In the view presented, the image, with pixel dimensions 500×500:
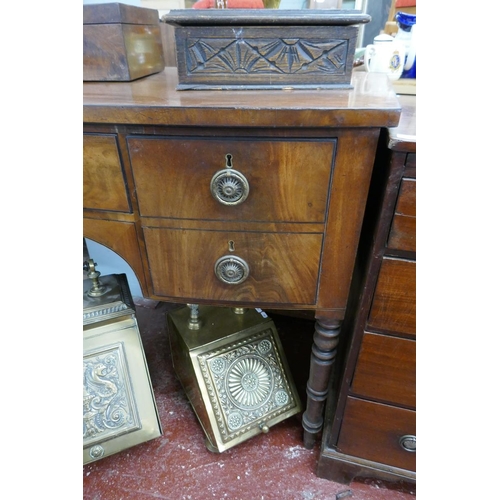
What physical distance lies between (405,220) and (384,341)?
0.22 m

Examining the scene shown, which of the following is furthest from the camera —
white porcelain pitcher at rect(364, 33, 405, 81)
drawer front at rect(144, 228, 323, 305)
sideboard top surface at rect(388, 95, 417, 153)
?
white porcelain pitcher at rect(364, 33, 405, 81)

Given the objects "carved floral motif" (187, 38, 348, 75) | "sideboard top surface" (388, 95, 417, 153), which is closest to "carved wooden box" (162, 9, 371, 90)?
"carved floral motif" (187, 38, 348, 75)

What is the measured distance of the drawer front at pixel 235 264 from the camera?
Result: 56 centimetres

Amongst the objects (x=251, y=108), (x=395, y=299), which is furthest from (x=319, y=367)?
(x=251, y=108)

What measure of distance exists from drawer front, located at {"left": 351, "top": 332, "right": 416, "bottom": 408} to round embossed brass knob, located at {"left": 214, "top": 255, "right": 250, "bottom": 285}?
22cm

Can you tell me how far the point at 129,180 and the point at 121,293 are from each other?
16.3 inches

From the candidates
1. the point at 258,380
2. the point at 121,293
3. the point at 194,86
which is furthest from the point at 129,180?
the point at 258,380

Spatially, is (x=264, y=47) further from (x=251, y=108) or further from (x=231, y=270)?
(x=231, y=270)

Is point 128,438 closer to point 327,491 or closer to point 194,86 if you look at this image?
point 327,491

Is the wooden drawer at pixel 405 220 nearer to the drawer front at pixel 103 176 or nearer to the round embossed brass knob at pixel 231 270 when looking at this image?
the round embossed brass knob at pixel 231 270

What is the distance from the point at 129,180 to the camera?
21.2 inches

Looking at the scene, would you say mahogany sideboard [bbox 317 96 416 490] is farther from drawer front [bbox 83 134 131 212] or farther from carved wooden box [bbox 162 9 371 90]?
drawer front [bbox 83 134 131 212]

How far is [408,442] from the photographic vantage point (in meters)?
0.70

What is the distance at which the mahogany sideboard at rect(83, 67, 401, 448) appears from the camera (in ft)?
1.55
